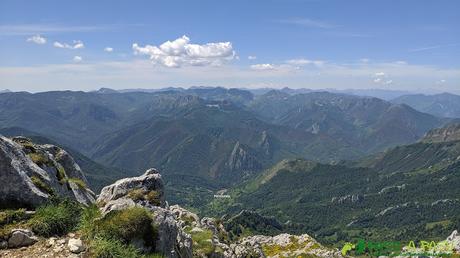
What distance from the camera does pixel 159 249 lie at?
23969 mm

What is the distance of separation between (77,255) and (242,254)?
2248 inches

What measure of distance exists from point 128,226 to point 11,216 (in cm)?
591

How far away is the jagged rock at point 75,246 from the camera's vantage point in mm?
19094

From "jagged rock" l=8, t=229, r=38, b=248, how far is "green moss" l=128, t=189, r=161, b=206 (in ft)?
65.7

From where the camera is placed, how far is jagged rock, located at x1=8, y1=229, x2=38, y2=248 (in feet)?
64.1

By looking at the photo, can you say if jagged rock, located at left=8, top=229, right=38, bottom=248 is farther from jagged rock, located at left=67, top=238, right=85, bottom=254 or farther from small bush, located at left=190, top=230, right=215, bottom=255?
small bush, located at left=190, top=230, right=215, bottom=255

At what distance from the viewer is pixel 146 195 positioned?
137 ft

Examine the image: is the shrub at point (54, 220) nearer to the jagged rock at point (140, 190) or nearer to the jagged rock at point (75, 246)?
the jagged rock at point (75, 246)

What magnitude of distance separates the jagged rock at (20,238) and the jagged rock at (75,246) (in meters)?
1.86

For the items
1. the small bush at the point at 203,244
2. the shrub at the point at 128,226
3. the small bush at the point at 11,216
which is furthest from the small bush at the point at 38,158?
the small bush at the point at 203,244

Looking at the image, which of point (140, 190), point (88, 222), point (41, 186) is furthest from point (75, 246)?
point (140, 190)

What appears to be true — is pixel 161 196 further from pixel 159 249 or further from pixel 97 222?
pixel 97 222

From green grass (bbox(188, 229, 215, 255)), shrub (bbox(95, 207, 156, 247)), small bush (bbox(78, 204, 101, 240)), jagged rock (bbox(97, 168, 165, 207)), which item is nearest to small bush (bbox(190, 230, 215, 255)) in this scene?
green grass (bbox(188, 229, 215, 255))

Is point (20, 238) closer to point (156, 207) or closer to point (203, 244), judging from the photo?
point (156, 207)
